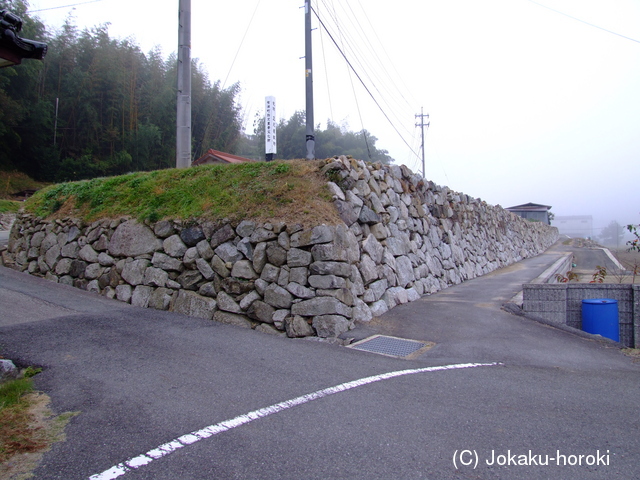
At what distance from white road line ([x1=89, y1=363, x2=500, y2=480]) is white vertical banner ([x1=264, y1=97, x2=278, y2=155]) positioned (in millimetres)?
5639

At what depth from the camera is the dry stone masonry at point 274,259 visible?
583cm

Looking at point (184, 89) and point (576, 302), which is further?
point (184, 89)

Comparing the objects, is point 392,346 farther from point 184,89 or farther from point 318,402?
point 184,89

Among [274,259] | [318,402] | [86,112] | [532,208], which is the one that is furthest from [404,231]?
[532,208]


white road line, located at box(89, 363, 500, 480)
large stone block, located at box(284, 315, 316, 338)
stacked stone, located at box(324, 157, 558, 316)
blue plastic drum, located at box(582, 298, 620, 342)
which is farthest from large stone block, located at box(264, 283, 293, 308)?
blue plastic drum, located at box(582, 298, 620, 342)

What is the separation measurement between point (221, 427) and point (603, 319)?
6.61 m

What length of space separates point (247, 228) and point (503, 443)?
452 centimetres

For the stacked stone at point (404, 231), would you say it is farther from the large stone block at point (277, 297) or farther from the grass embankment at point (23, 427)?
the grass embankment at point (23, 427)

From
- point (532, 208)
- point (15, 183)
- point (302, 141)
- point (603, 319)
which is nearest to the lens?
point (603, 319)

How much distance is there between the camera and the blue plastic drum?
6.90m

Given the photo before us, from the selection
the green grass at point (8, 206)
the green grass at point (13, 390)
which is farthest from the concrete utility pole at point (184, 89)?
the green grass at point (8, 206)

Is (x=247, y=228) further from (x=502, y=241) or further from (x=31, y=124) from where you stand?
(x=31, y=124)

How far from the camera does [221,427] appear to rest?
118 inches

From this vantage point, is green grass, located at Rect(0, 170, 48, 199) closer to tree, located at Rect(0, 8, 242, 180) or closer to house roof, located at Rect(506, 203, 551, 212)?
tree, located at Rect(0, 8, 242, 180)
